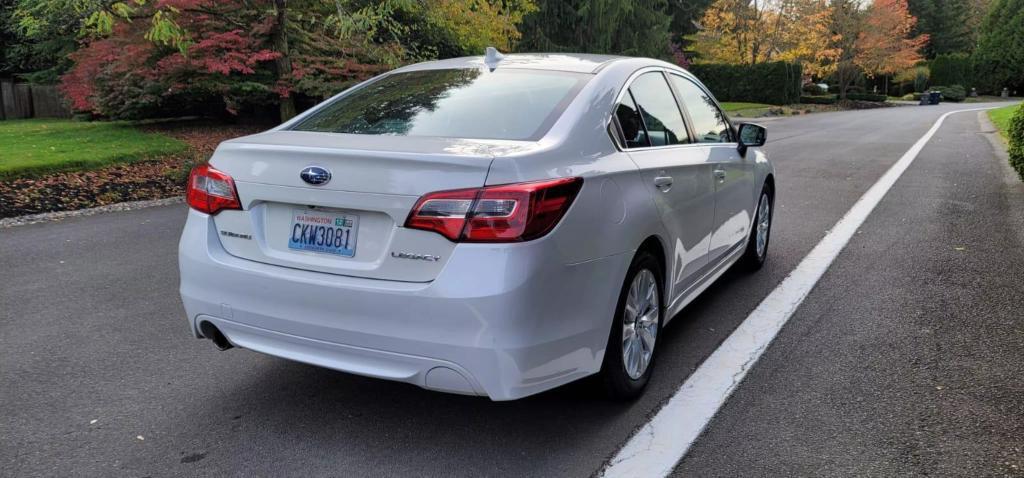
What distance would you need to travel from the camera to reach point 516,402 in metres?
3.63

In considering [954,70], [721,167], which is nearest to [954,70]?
[954,70]

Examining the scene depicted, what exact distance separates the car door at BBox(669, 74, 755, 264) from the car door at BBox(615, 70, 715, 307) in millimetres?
157

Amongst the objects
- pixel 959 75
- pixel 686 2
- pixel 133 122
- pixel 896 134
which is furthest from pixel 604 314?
pixel 959 75

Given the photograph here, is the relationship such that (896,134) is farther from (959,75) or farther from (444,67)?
(959,75)

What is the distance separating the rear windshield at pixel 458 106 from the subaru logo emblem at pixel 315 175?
19.3 inches

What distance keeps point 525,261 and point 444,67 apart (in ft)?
6.04

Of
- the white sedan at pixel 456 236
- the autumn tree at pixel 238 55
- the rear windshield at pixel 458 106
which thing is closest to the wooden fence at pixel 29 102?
the autumn tree at pixel 238 55

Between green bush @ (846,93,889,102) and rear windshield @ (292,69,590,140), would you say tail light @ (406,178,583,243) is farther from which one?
green bush @ (846,93,889,102)

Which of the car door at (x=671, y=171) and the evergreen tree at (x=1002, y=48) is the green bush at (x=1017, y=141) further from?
the evergreen tree at (x=1002, y=48)

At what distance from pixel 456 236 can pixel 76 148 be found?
12007 mm

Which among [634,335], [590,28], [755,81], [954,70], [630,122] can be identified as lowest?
[634,335]

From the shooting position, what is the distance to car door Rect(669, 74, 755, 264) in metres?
4.61

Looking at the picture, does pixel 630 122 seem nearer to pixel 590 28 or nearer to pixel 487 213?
pixel 487 213

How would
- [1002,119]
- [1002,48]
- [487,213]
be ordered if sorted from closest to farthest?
[487,213], [1002,119], [1002,48]
